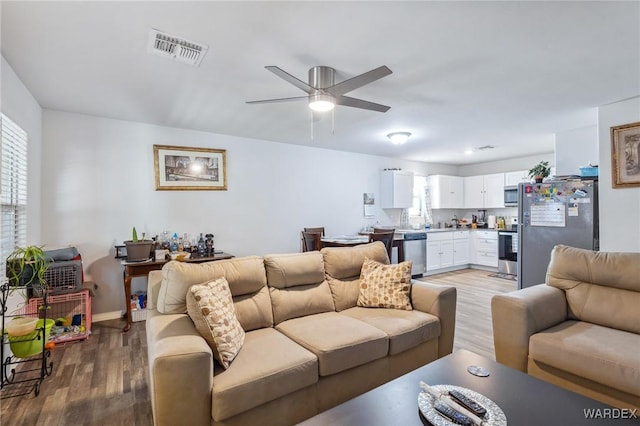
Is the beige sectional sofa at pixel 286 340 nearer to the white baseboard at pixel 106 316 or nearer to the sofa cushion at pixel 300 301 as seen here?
the sofa cushion at pixel 300 301

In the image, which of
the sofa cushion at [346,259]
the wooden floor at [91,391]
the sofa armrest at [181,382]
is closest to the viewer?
the sofa armrest at [181,382]

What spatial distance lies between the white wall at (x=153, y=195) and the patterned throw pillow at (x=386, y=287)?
253cm

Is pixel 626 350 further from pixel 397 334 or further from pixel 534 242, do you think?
pixel 534 242

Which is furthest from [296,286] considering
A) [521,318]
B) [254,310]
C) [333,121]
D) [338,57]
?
[333,121]

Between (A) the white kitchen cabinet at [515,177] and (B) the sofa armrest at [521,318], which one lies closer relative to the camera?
(B) the sofa armrest at [521,318]

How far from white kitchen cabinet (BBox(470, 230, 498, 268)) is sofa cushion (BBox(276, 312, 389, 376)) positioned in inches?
209

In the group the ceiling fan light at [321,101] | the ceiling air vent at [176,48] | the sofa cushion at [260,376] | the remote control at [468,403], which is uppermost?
the ceiling air vent at [176,48]

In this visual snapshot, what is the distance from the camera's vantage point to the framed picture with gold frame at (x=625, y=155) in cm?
320

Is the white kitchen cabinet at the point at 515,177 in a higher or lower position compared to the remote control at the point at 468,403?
higher

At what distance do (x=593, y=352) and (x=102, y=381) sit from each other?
334 centimetres

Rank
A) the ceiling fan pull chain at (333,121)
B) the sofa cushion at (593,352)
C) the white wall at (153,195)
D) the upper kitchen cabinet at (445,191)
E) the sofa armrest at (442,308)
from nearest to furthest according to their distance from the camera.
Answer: the sofa cushion at (593,352) < the sofa armrest at (442,308) < the white wall at (153,195) < the ceiling fan pull chain at (333,121) < the upper kitchen cabinet at (445,191)

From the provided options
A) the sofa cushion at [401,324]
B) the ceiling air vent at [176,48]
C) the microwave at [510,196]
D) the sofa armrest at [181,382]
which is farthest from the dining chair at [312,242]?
the microwave at [510,196]

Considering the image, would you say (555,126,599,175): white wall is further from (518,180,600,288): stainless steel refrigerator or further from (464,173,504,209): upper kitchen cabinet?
(464,173,504,209): upper kitchen cabinet

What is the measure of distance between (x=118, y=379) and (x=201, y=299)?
133 cm
